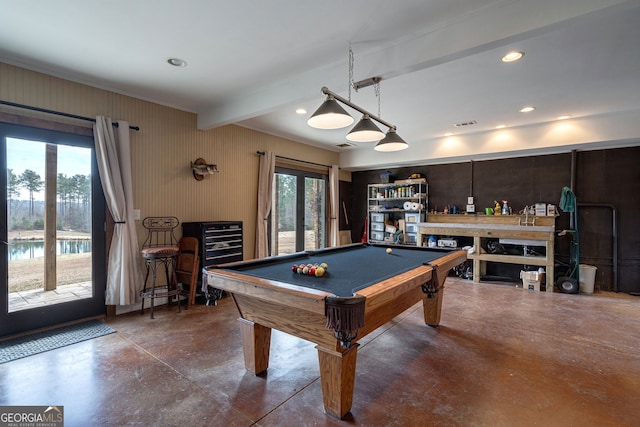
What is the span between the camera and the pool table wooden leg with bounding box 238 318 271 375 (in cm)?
232

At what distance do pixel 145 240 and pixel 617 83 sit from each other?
595cm

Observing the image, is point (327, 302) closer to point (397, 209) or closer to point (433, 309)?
point (433, 309)

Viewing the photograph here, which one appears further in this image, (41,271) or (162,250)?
(162,250)

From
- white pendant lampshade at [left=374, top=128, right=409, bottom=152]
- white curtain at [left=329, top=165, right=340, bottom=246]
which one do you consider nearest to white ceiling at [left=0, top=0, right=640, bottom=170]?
white pendant lampshade at [left=374, top=128, right=409, bottom=152]

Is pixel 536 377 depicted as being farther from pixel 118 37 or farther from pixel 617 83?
pixel 118 37

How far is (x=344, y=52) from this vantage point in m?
2.73

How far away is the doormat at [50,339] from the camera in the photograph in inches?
106

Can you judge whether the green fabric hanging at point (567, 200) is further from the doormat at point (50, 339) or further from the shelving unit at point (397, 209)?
the doormat at point (50, 339)

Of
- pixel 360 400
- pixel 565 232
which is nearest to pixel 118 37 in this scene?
pixel 360 400

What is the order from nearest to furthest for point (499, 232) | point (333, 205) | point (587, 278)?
point (587, 278) → point (499, 232) → point (333, 205)

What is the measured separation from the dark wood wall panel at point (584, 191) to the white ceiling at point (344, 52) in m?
0.83

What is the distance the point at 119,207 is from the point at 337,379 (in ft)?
10.7

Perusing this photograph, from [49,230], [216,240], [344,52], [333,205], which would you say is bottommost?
[216,240]

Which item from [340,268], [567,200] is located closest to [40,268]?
[340,268]
